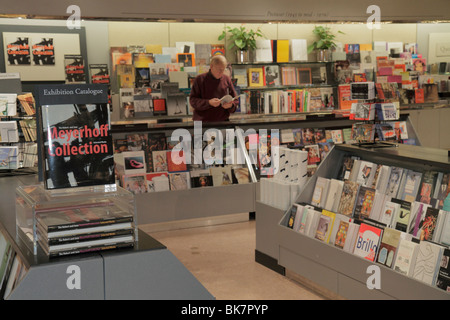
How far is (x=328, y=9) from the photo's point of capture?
25.5ft

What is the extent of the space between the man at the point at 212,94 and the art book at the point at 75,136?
14.6 feet

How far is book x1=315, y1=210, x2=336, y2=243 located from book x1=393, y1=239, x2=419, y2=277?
0.64m

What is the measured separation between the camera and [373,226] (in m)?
3.67

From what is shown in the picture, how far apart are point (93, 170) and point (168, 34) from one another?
288 inches

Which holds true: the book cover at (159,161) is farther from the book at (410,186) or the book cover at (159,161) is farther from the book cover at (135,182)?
the book at (410,186)

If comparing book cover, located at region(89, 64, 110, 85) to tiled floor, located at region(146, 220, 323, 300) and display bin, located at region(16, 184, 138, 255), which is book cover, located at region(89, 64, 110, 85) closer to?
tiled floor, located at region(146, 220, 323, 300)

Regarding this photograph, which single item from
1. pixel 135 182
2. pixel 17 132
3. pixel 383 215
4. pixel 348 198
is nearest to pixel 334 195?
pixel 348 198

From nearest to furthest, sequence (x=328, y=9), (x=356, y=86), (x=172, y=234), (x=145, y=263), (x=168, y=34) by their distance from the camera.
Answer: (x=145, y=263) → (x=356, y=86) → (x=172, y=234) → (x=328, y=9) → (x=168, y=34)

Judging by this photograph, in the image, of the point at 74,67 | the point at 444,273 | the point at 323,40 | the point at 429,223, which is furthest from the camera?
the point at 323,40

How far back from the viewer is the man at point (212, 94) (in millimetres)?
6516

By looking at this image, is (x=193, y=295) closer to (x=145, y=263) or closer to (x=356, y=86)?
(x=145, y=263)

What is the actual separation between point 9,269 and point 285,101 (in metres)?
7.27

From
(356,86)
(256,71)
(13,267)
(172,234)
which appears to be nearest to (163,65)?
(256,71)

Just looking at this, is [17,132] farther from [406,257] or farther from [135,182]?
[406,257]
